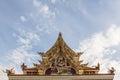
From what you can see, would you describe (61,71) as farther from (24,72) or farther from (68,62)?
(24,72)

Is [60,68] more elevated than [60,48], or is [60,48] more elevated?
[60,48]

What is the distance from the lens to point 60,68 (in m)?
24.0

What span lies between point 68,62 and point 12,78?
4.32 meters

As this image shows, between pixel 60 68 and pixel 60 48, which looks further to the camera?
pixel 60 48

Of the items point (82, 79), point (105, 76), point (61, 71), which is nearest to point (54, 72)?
point (61, 71)

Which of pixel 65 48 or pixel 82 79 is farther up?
pixel 65 48

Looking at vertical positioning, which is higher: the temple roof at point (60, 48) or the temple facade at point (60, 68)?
the temple roof at point (60, 48)

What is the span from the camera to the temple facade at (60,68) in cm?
2352

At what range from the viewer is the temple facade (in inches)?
926

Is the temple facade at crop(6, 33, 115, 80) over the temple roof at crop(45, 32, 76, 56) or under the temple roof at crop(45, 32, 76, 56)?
under

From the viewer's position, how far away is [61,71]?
23.9 meters

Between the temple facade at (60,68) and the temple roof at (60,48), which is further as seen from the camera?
the temple roof at (60,48)

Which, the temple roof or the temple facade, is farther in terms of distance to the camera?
the temple roof

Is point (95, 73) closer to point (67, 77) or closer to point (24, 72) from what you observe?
point (67, 77)
